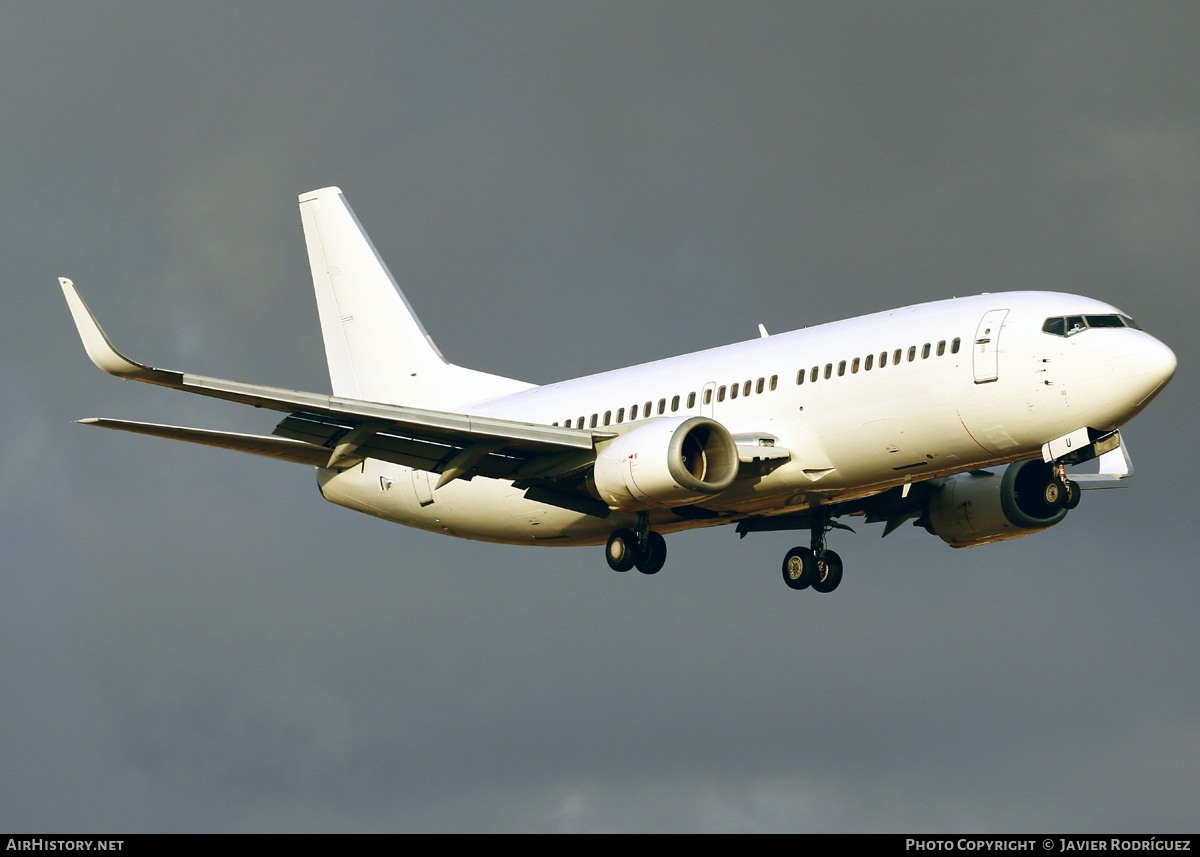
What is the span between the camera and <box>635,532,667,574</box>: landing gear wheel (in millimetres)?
43375

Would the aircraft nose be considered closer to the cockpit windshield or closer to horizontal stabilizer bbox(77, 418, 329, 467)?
the cockpit windshield

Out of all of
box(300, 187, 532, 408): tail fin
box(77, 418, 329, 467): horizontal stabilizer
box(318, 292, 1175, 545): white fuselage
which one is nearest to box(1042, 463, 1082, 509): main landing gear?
box(318, 292, 1175, 545): white fuselage

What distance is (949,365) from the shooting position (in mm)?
37812

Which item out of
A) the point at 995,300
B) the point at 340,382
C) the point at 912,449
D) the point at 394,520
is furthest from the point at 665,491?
the point at 340,382

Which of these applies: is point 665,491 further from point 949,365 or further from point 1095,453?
point 1095,453

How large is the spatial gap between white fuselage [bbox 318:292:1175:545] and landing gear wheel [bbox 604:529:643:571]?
0.57 meters

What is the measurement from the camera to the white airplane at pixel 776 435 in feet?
122

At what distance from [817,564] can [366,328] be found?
55.0ft

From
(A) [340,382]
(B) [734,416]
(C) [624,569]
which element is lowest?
(C) [624,569]

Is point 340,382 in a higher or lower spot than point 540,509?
higher

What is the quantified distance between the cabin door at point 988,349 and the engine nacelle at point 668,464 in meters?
5.84

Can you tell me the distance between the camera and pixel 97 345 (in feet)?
114

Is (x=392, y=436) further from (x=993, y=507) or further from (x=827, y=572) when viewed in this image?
(x=993, y=507)

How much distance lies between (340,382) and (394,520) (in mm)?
7233
